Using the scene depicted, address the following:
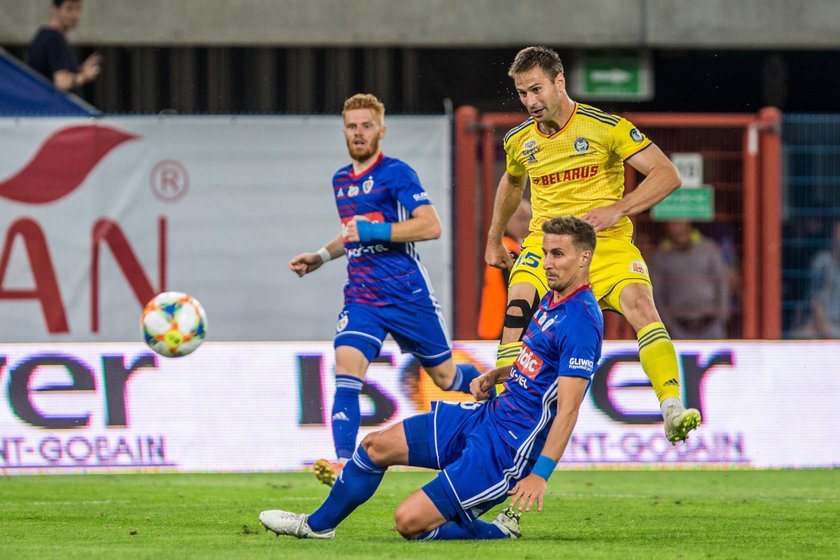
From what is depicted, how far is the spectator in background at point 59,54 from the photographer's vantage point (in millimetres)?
14023

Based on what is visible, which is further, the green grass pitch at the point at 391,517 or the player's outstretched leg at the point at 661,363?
the player's outstretched leg at the point at 661,363

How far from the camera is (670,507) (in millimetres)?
8531

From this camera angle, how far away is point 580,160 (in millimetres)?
7844

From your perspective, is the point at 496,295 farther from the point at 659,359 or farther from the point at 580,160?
the point at 659,359

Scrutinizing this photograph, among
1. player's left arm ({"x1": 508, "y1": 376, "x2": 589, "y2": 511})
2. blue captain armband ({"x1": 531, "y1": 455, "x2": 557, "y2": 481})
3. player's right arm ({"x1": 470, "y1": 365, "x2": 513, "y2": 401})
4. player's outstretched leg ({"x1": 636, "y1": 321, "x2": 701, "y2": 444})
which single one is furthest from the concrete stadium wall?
blue captain armband ({"x1": 531, "y1": 455, "x2": 557, "y2": 481})

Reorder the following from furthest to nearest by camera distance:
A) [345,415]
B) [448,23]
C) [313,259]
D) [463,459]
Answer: [448,23]
[313,259]
[345,415]
[463,459]

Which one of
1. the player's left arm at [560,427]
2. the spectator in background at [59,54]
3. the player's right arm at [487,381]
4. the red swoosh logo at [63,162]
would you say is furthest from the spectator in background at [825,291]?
the player's left arm at [560,427]

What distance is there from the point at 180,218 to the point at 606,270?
6.27 meters

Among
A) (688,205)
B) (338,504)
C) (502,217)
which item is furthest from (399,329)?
(688,205)

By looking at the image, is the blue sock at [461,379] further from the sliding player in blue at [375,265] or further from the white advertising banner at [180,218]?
the white advertising banner at [180,218]

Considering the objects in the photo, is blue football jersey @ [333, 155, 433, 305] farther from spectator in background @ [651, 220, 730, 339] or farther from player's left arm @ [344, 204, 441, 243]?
spectator in background @ [651, 220, 730, 339]

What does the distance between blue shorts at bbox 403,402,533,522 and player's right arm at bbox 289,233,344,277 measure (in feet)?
7.32

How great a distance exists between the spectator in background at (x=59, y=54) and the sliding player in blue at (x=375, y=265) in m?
5.76

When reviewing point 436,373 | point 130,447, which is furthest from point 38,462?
point 436,373
